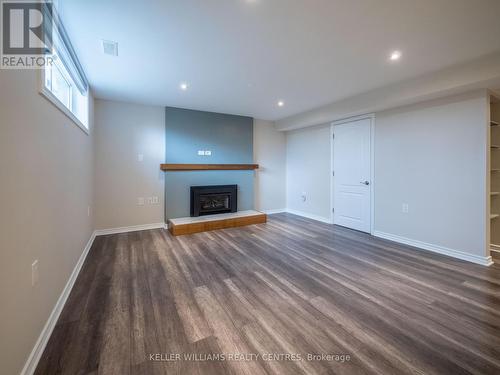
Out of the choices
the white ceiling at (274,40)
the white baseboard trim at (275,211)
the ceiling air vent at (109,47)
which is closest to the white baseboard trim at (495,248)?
the white ceiling at (274,40)

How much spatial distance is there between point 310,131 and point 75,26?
4.45m

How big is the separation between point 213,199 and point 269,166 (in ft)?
5.96

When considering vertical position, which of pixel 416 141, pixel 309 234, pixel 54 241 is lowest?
pixel 309 234

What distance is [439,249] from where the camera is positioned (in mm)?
3150

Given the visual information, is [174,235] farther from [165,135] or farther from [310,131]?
[310,131]

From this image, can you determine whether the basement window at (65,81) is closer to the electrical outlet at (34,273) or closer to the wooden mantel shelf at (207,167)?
the electrical outlet at (34,273)

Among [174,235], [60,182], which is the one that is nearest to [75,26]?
[60,182]

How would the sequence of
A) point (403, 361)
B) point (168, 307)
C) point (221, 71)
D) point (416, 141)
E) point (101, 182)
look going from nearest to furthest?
1. point (403, 361)
2. point (168, 307)
3. point (221, 71)
4. point (416, 141)
5. point (101, 182)

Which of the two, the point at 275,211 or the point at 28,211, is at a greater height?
the point at 28,211

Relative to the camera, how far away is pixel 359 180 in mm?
4199

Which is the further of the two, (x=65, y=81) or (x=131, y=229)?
(x=131, y=229)

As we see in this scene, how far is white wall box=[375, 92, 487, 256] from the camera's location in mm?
2807

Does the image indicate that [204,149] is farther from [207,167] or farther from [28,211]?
[28,211]

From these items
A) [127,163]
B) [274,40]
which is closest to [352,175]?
[274,40]
